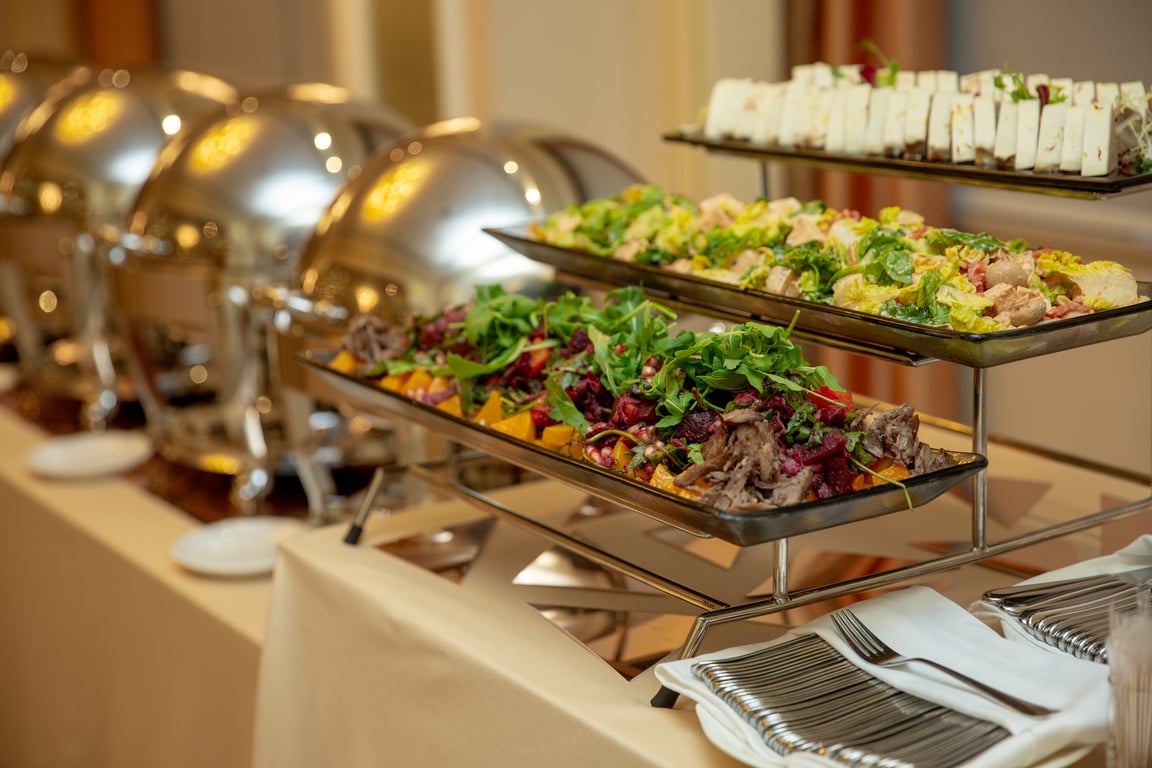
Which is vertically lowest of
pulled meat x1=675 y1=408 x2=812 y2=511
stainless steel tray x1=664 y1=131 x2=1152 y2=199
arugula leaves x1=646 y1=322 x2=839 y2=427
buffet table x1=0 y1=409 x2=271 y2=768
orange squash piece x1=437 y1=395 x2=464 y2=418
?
buffet table x1=0 y1=409 x2=271 y2=768

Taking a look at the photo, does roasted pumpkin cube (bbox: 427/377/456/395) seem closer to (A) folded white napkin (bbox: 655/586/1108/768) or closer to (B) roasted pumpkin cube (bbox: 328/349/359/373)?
(B) roasted pumpkin cube (bbox: 328/349/359/373)

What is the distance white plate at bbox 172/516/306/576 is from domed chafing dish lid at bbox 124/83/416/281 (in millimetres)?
371

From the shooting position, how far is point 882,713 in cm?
89

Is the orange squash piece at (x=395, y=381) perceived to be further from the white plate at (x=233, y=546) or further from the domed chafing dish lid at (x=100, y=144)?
the domed chafing dish lid at (x=100, y=144)

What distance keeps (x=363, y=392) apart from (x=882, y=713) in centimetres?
66

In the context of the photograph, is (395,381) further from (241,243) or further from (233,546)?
(241,243)

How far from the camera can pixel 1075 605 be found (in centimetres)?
103

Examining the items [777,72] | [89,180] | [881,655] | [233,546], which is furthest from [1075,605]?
[777,72]

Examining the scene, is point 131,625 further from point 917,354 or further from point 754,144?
point 917,354

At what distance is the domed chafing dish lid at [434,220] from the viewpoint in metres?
1.72

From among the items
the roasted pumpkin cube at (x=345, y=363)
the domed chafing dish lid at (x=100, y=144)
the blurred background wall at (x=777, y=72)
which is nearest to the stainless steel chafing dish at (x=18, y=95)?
the domed chafing dish lid at (x=100, y=144)

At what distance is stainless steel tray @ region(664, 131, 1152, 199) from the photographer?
3.84ft

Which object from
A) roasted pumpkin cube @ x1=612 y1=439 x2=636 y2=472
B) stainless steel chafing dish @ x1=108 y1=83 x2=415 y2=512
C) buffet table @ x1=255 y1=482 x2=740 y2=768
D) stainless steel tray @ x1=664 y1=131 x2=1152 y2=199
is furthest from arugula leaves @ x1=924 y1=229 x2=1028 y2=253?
stainless steel chafing dish @ x1=108 y1=83 x2=415 y2=512

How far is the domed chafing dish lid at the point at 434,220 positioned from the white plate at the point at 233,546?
30 centimetres
